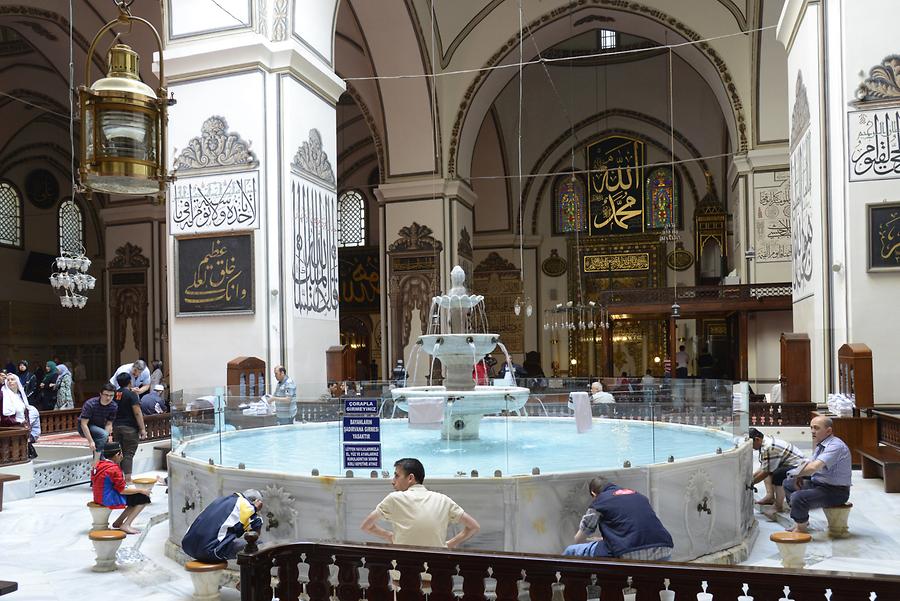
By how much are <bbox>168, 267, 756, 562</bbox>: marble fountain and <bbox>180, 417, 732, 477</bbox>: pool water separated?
0.04ft

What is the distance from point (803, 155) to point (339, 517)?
8455mm

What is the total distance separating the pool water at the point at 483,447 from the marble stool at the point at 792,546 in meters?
0.80

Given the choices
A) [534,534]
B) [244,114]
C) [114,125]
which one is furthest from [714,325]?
[114,125]

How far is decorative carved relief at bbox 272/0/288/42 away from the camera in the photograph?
11.1 meters

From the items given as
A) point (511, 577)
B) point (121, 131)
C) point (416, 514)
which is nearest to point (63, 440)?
point (121, 131)

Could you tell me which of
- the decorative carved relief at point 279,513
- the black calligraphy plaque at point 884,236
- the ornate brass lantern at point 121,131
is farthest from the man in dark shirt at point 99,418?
the black calligraphy plaque at point 884,236

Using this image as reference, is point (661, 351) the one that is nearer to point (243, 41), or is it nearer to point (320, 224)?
point (320, 224)

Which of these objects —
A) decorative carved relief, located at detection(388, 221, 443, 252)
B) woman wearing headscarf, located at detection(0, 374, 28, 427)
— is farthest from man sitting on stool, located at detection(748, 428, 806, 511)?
decorative carved relief, located at detection(388, 221, 443, 252)

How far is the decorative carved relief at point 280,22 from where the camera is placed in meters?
11.1

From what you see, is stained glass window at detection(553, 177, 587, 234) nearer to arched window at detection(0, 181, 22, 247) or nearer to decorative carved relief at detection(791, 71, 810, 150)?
decorative carved relief at detection(791, 71, 810, 150)

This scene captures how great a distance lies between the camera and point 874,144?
9078 millimetres

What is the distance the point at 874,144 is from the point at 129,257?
15.5 meters

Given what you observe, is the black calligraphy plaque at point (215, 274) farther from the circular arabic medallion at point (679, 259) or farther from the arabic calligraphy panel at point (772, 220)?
the circular arabic medallion at point (679, 259)

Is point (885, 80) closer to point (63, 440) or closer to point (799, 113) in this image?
point (799, 113)
